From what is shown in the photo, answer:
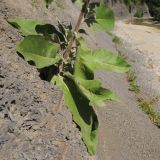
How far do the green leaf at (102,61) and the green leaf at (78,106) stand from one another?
1.00 feet

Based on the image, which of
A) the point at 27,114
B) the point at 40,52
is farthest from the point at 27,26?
the point at 27,114

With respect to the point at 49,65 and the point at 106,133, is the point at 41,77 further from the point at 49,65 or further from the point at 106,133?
the point at 106,133

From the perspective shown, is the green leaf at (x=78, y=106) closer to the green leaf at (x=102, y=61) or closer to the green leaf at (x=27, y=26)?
the green leaf at (x=102, y=61)

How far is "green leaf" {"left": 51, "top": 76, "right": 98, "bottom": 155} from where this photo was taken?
450cm

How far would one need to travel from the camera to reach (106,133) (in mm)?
7254

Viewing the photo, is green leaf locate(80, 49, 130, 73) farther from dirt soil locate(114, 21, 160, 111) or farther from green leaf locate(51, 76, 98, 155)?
dirt soil locate(114, 21, 160, 111)

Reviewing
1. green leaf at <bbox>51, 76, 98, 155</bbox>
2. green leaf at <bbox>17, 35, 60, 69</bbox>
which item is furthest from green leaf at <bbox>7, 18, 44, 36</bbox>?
green leaf at <bbox>51, 76, 98, 155</bbox>

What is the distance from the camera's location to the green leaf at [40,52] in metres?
4.32

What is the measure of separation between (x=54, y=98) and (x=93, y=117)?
2.01 ft

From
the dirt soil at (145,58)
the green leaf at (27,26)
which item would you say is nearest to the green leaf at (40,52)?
the green leaf at (27,26)

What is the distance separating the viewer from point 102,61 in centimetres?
444

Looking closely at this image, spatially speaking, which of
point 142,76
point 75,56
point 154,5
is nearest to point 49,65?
point 75,56

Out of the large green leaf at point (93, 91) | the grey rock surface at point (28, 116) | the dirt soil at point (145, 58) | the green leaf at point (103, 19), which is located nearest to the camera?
the large green leaf at point (93, 91)

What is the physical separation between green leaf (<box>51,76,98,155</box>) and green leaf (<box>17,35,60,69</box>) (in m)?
0.24
